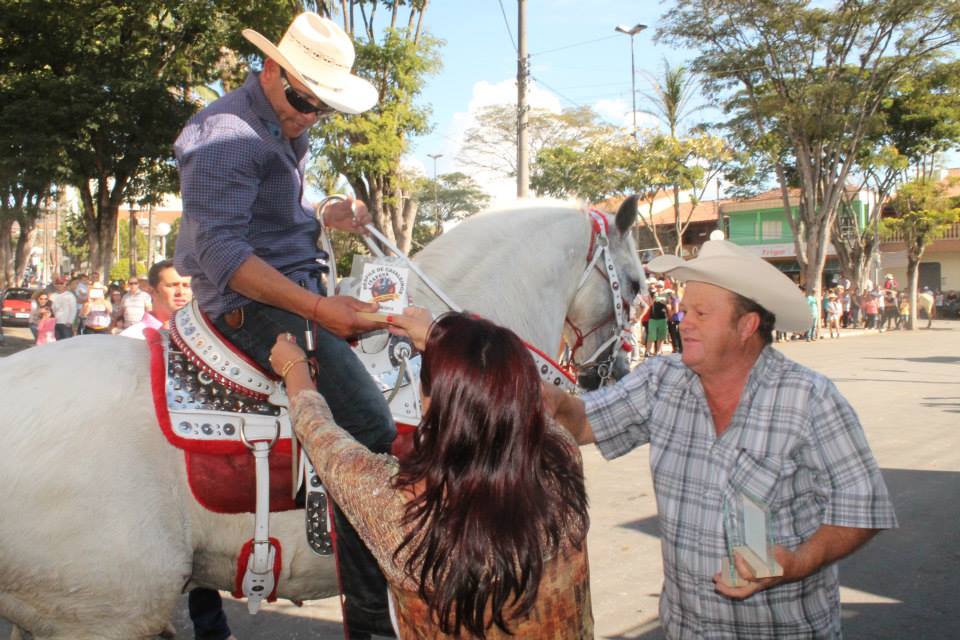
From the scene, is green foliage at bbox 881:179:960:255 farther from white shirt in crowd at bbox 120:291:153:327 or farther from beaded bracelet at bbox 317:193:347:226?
beaded bracelet at bbox 317:193:347:226

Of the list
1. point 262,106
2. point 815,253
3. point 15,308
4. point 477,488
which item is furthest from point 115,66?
point 815,253

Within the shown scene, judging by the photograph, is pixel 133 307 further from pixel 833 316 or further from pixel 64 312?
pixel 833 316

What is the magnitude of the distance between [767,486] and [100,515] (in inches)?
78.3

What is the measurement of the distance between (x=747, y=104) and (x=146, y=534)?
28.8 metres

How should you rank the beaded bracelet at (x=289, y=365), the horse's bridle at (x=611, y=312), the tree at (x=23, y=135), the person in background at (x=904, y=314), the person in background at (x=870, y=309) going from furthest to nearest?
the person in background at (x=904, y=314)
the person in background at (x=870, y=309)
the tree at (x=23, y=135)
the horse's bridle at (x=611, y=312)
the beaded bracelet at (x=289, y=365)

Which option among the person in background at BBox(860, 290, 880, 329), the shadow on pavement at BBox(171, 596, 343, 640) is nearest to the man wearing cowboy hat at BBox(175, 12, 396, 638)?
the shadow on pavement at BBox(171, 596, 343, 640)

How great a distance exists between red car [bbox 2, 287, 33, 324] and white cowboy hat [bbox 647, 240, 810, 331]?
3021cm

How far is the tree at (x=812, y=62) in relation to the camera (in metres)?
24.7

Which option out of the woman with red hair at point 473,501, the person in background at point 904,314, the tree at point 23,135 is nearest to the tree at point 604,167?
the person in background at point 904,314

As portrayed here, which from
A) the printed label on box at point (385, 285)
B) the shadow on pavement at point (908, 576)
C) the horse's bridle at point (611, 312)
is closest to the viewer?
the printed label on box at point (385, 285)

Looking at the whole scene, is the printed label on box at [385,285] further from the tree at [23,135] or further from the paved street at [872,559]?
the tree at [23,135]

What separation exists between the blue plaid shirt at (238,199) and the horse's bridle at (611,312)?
141 cm

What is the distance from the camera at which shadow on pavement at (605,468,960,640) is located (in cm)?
427

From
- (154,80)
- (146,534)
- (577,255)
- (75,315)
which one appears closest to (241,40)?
(154,80)
